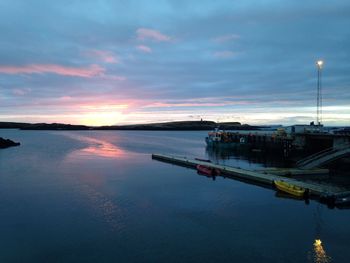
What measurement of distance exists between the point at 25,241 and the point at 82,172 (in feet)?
110

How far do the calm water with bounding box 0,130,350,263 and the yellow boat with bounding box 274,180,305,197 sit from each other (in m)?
1.32

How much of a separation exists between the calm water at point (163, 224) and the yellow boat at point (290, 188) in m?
1.32

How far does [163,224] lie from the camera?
2828 cm

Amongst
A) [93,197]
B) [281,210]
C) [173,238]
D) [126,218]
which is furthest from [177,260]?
[93,197]

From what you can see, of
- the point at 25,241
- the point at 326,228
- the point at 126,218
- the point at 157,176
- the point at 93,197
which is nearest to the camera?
the point at 25,241

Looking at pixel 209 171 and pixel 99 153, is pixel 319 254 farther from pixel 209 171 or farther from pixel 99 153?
pixel 99 153

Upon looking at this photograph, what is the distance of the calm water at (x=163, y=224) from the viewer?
2255cm

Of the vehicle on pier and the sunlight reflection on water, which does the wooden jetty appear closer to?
the vehicle on pier

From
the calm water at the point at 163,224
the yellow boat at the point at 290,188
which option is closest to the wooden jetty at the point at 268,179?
the yellow boat at the point at 290,188

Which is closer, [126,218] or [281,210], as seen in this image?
[126,218]

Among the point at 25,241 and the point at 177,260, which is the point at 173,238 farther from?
the point at 25,241

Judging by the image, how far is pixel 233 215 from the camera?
102 ft

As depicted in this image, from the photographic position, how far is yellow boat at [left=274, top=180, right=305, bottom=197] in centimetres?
3629

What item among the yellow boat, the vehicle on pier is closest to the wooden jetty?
the yellow boat
